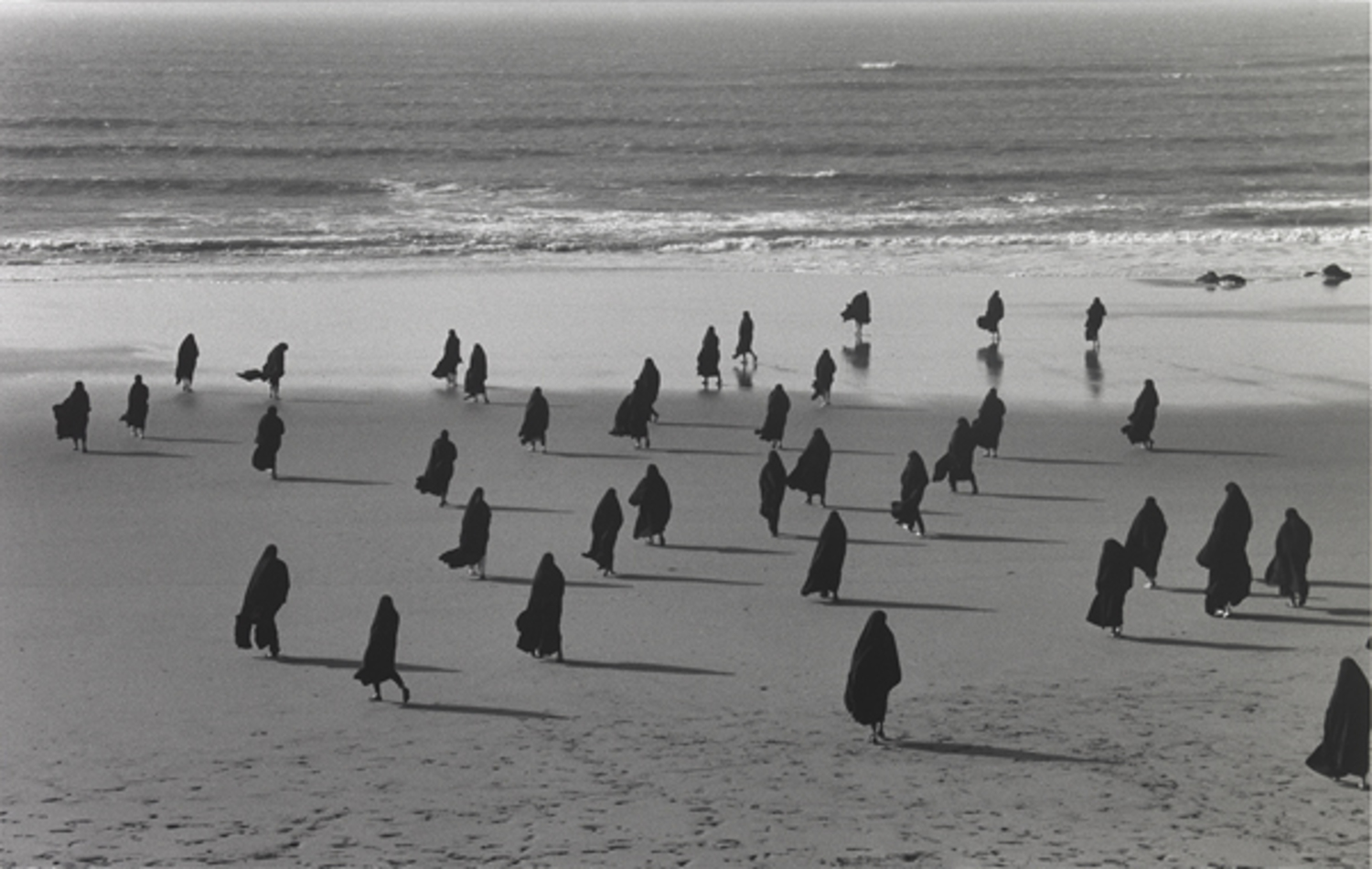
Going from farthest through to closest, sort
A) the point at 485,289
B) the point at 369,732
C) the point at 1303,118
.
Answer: the point at 1303,118
the point at 485,289
the point at 369,732

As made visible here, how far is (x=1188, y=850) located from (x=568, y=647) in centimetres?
570

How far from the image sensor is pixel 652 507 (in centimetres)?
1817

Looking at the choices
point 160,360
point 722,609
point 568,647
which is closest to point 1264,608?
point 722,609

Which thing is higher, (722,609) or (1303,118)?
(1303,118)

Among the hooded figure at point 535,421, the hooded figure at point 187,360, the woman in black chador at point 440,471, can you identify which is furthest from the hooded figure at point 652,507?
the hooded figure at point 187,360

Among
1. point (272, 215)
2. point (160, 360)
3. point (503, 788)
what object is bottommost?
point (503, 788)

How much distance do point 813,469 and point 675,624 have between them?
4.35 meters

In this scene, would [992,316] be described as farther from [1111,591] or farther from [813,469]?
[1111,591]

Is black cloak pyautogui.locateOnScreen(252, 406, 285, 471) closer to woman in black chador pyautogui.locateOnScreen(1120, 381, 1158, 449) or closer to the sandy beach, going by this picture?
the sandy beach

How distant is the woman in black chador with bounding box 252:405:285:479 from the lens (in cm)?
2045

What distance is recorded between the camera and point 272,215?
5153 cm

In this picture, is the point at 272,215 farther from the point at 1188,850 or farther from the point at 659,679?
the point at 1188,850

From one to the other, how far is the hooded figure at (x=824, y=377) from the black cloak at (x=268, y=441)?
7.32 meters

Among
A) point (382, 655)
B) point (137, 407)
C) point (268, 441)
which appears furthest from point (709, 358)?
point (382, 655)
